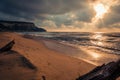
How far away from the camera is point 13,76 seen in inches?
303

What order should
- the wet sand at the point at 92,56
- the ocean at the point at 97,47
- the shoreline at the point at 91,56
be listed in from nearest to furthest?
the shoreline at the point at 91,56 < the wet sand at the point at 92,56 < the ocean at the point at 97,47

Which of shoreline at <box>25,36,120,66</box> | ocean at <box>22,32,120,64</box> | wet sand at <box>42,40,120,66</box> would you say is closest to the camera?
shoreline at <box>25,36,120,66</box>

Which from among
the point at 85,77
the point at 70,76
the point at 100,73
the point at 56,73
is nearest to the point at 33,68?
the point at 56,73

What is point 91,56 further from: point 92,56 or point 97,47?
point 97,47

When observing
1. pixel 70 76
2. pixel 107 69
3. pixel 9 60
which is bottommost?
pixel 70 76

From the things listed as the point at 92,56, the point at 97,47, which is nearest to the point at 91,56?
the point at 92,56

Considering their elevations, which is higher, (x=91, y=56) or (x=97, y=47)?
(x=91, y=56)

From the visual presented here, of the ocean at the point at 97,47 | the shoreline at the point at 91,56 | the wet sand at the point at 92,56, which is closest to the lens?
the shoreline at the point at 91,56

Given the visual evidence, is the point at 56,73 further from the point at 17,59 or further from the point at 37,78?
the point at 17,59

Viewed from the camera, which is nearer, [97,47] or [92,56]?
[92,56]

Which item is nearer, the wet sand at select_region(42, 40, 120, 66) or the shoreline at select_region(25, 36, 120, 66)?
the shoreline at select_region(25, 36, 120, 66)

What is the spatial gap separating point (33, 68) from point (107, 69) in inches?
187

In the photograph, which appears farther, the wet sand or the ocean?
the ocean

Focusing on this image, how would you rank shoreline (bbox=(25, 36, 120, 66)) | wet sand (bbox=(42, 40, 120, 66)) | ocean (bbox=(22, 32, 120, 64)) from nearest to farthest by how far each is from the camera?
shoreline (bbox=(25, 36, 120, 66)) → wet sand (bbox=(42, 40, 120, 66)) → ocean (bbox=(22, 32, 120, 64))
